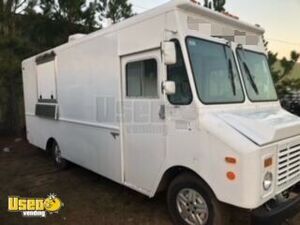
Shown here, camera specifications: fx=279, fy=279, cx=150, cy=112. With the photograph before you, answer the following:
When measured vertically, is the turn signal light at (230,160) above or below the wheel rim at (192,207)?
above

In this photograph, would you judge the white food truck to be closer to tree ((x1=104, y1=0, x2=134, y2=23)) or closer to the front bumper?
the front bumper

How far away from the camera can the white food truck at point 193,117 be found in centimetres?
287

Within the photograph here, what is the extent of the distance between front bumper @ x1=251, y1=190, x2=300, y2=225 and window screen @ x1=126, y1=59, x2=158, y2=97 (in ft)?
5.97

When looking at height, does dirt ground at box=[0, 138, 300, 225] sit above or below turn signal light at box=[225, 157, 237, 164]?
below

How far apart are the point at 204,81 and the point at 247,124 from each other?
726 mm

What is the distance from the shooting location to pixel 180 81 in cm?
335

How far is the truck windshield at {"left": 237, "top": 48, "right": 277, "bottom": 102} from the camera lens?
378cm

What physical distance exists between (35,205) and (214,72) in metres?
3.49

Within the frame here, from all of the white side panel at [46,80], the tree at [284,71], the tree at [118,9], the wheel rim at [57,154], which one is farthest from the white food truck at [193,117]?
the tree at [118,9]

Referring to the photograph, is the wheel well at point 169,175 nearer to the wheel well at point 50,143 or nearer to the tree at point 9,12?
the wheel well at point 50,143

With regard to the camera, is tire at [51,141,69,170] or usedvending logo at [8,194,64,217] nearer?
usedvending logo at [8,194,64,217]

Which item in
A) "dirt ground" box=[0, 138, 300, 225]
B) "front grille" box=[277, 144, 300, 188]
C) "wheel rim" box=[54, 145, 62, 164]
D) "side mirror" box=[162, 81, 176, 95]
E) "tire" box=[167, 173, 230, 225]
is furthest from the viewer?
"wheel rim" box=[54, 145, 62, 164]

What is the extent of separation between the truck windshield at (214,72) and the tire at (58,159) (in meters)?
4.28

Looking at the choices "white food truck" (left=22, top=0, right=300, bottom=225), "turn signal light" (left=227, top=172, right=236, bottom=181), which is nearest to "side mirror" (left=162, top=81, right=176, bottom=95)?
"white food truck" (left=22, top=0, right=300, bottom=225)
